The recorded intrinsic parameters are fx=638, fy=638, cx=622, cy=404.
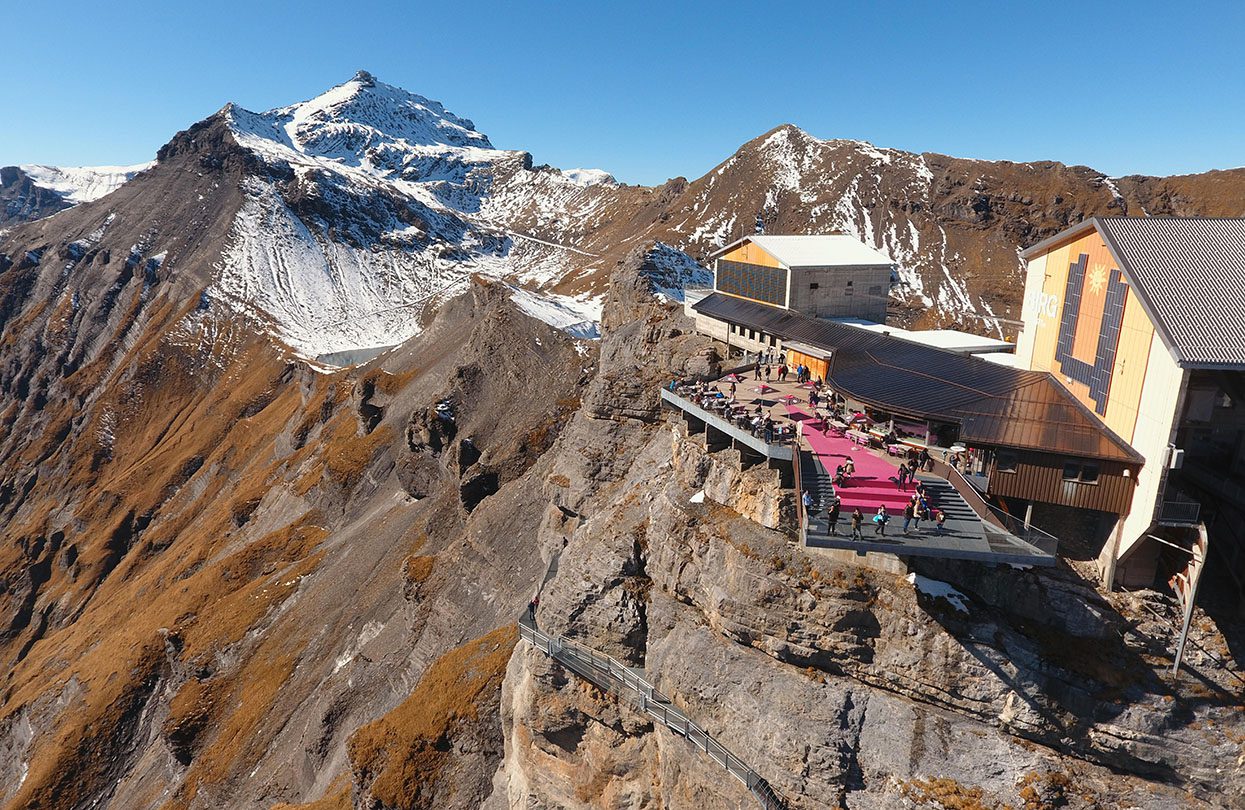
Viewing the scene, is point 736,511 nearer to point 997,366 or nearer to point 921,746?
point 921,746

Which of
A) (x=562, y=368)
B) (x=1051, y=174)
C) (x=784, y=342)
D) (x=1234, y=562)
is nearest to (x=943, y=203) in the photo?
(x=1051, y=174)

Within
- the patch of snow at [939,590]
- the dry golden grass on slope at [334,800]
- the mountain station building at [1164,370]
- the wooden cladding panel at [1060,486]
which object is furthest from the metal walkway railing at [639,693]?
the dry golden grass on slope at [334,800]

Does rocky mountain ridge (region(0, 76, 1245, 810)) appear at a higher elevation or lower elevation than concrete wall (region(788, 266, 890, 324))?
lower

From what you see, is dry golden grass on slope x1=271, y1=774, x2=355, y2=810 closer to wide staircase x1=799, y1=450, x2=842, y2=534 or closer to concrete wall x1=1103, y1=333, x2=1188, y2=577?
wide staircase x1=799, y1=450, x2=842, y2=534

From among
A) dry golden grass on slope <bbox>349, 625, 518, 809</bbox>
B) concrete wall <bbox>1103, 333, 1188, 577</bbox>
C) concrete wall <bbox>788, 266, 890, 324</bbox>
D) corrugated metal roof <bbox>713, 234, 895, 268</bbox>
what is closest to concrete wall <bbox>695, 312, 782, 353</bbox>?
concrete wall <bbox>788, 266, 890, 324</bbox>

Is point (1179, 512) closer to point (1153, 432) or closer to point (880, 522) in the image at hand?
point (1153, 432)
